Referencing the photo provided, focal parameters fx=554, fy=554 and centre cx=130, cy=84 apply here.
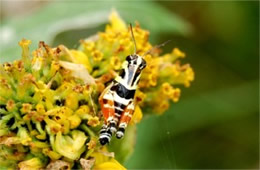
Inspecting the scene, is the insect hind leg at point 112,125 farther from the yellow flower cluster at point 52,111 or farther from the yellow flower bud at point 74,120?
the yellow flower bud at point 74,120

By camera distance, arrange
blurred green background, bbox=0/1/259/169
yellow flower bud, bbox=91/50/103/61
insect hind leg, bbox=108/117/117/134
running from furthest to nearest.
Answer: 1. blurred green background, bbox=0/1/259/169
2. yellow flower bud, bbox=91/50/103/61
3. insect hind leg, bbox=108/117/117/134

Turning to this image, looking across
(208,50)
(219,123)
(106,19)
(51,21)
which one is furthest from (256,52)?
(51,21)

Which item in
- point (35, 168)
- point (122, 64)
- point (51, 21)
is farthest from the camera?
point (51, 21)

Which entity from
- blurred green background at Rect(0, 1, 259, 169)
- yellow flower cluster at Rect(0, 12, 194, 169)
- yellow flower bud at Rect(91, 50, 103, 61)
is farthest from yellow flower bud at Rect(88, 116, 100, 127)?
blurred green background at Rect(0, 1, 259, 169)

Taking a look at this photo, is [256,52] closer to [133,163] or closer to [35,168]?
[133,163]

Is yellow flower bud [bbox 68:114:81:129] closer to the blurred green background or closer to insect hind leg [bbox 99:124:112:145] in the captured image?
insect hind leg [bbox 99:124:112:145]

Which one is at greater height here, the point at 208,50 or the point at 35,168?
the point at 208,50

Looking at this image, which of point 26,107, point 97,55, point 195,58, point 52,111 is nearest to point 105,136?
point 52,111

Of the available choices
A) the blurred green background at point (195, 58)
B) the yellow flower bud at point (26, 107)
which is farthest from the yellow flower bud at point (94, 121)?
the blurred green background at point (195, 58)

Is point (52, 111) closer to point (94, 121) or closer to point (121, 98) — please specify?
point (94, 121)
